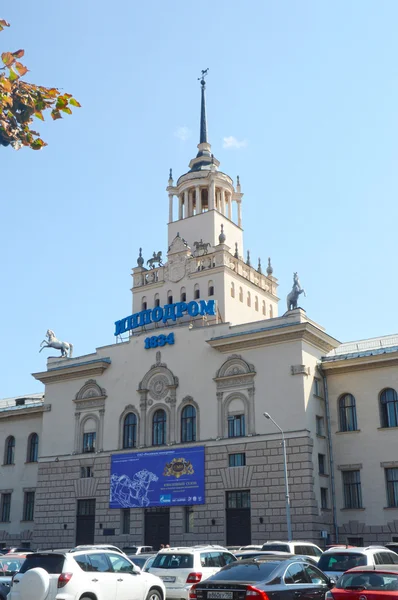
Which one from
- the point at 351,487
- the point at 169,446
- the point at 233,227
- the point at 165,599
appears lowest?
the point at 165,599

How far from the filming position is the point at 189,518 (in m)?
41.8

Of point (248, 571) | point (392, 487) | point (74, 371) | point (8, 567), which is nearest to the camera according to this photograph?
point (248, 571)

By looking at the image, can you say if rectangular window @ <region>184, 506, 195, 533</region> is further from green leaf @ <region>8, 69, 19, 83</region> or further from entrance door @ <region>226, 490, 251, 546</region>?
green leaf @ <region>8, 69, 19, 83</region>

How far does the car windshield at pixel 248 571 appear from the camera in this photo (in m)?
14.9

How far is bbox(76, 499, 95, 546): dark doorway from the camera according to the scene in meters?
45.3

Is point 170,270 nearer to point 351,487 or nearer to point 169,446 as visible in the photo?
point 169,446

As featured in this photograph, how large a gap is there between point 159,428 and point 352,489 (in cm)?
1244

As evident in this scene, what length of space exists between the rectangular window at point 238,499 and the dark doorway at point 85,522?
33.3ft

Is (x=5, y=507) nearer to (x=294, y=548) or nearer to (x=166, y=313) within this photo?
(x=166, y=313)

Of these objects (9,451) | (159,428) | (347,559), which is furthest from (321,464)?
(9,451)

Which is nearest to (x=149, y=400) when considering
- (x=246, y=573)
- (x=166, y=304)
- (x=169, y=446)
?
(x=169, y=446)

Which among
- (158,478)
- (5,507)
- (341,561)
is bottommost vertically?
(341,561)

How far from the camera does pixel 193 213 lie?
2199 inches

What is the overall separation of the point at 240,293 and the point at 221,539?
→ 17356mm
